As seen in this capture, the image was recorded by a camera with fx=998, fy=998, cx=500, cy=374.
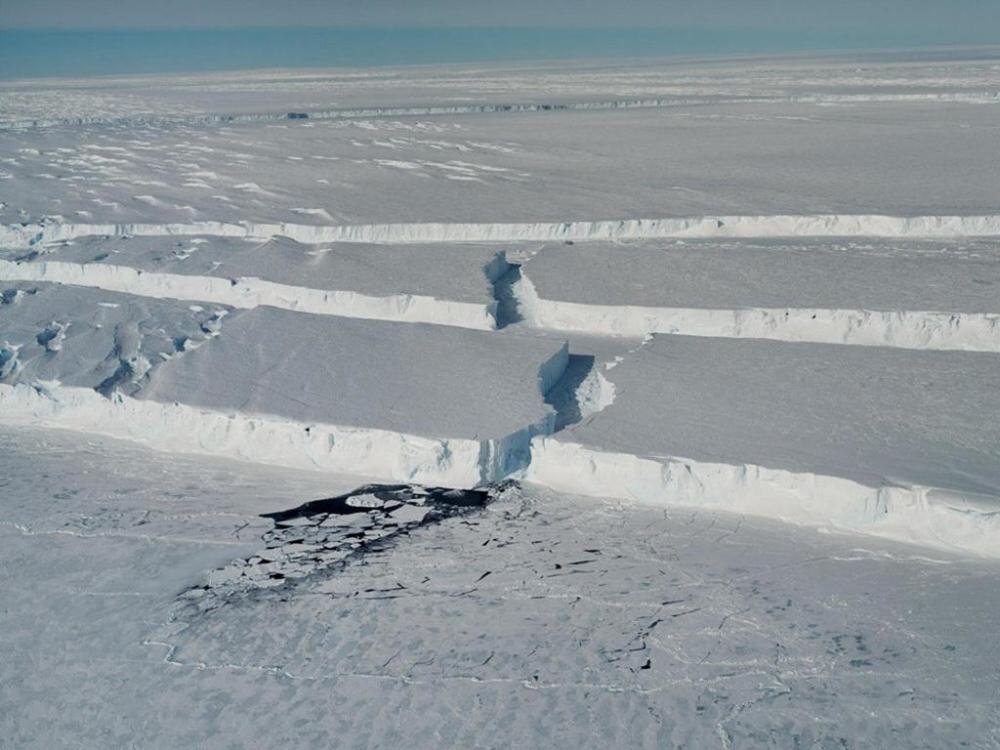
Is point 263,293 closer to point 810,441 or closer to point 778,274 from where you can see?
point 778,274

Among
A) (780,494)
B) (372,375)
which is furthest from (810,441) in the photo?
(372,375)

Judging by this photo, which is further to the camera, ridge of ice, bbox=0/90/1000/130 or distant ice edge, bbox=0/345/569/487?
ridge of ice, bbox=0/90/1000/130

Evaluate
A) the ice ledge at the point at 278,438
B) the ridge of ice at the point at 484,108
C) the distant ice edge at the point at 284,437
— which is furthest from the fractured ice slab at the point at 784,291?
the ridge of ice at the point at 484,108

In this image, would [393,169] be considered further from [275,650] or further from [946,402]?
[275,650]

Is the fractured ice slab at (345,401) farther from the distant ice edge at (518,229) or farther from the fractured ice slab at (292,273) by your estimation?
the distant ice edge at (518,229)

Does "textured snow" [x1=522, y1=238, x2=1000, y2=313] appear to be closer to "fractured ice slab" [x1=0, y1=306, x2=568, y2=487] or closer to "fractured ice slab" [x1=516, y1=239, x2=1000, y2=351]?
"fractured ice slab" [x1=516, y1=239, x2=1000, y2=351]

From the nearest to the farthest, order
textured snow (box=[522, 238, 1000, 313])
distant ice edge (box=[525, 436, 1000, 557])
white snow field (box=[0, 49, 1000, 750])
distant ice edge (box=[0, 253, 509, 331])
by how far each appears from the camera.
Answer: white snow field (box=[0, 49, 1000, 750])
distant ice edge (box=[525, 436, 1000, 557])
textured snow (box=[522, 238, 1000, 313])
distant ice edge (box=[0, 253, 509, 331])

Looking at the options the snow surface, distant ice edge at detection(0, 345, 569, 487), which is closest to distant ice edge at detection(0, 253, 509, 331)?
distant ice edge at detection(0, 345, 569, 487)
